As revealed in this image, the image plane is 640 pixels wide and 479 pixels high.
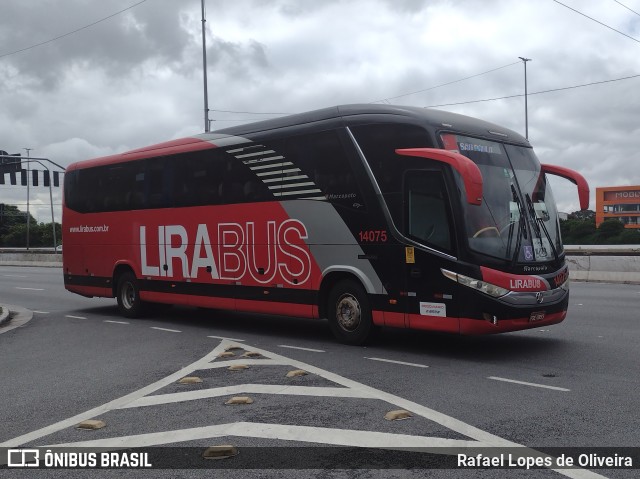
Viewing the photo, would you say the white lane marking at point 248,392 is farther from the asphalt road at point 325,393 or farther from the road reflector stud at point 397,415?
the road reflector stud at point 397,415

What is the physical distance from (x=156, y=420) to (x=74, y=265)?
37.6ft

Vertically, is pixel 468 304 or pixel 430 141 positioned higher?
pixel 430 141

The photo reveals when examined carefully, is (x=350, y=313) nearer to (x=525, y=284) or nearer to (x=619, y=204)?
(x=525, y=284)

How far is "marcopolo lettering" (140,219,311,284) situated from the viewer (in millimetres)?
11844

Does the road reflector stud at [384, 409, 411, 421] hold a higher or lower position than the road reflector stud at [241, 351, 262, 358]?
higher

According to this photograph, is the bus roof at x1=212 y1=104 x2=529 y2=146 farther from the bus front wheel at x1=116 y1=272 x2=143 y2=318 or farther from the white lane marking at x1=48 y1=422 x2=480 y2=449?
the bus front wheel at x1=116 y1=272 x2=143 y2=318

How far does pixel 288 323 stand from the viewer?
14.1 metres

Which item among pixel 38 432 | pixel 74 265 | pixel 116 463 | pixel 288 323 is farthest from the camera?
pixel 74 265

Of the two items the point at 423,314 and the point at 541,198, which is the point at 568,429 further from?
the point at 541,198

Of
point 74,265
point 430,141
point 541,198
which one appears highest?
point 430,141

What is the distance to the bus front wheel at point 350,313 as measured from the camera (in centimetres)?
1075

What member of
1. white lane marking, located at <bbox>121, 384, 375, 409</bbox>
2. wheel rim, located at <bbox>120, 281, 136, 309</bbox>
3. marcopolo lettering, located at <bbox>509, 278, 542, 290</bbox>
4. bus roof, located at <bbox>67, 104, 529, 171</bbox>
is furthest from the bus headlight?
wheel rim, located at <bbox>120, 281, 136, 309</bbox>

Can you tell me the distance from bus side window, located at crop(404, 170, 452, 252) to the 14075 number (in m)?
0.41

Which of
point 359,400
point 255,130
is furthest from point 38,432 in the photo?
point 255,130
